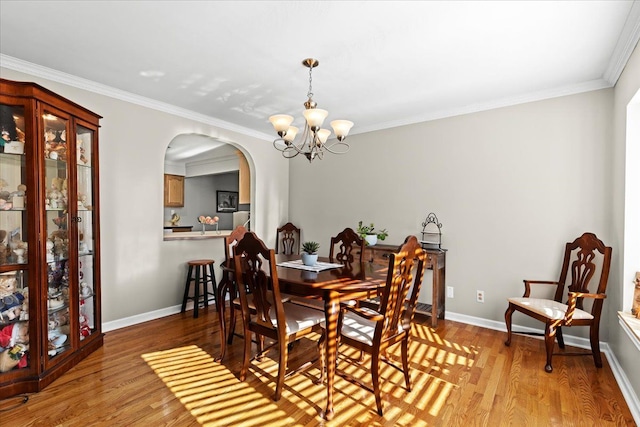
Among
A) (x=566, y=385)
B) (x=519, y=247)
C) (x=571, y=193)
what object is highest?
(x=571, y=193)

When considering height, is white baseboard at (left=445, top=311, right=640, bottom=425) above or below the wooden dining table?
below

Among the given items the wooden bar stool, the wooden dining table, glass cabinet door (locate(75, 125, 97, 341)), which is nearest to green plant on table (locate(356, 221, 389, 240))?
the wooden dining table

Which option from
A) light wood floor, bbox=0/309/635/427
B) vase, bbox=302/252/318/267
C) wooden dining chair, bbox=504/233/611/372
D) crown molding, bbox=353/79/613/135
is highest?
crown molding, bbox=353/79/613/135

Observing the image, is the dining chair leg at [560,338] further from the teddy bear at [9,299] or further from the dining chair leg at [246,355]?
the teddy bear at [9,299]

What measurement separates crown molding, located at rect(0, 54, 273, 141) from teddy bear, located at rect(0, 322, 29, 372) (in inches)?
79.9

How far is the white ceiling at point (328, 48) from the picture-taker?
198cm

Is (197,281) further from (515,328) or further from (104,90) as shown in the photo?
(515,328)

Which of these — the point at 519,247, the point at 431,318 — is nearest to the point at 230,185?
the point at 431,318

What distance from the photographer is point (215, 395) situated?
215cm

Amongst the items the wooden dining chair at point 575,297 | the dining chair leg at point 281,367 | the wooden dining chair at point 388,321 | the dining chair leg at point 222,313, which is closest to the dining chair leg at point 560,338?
the wooden dining chair at point 575,297

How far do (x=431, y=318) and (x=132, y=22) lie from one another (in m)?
3.75

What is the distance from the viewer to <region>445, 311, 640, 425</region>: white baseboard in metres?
2.03

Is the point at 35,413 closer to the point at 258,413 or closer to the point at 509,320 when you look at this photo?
the point at 258,413

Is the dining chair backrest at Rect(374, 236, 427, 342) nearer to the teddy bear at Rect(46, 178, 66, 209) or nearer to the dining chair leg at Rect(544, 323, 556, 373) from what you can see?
the dining chair leg at Rect(544, 323, 556, 373)
